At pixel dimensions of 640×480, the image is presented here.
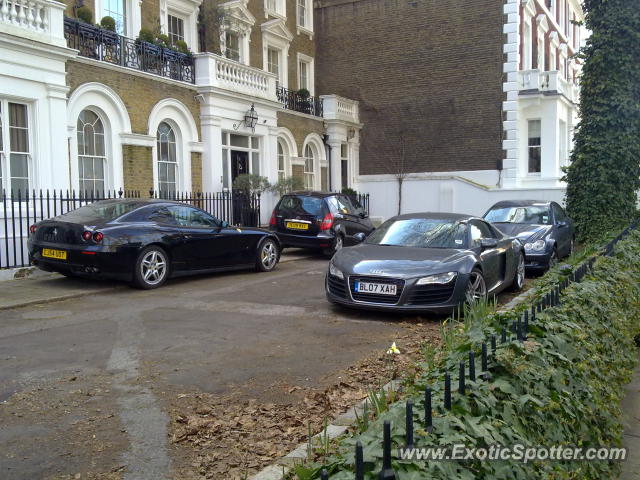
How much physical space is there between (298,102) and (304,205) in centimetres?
1079

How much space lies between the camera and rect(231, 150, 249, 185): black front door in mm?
20578

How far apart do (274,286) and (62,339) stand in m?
4.53

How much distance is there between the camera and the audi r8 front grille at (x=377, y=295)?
772cm

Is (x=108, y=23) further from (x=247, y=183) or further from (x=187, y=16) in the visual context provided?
(x=247, y=183)

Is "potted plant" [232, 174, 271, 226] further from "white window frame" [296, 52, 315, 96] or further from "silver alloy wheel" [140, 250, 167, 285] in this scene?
"white window frame" [296, 52, 315, 96]

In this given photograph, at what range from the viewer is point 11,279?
36.3 ft

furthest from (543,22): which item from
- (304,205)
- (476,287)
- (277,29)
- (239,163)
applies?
(476,287)

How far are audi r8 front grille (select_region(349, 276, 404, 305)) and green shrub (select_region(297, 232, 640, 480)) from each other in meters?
2.88

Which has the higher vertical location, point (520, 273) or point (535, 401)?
point (535, 401)

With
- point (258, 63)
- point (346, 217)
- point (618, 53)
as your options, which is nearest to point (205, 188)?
point (346, 217)

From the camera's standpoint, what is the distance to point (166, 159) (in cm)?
1806

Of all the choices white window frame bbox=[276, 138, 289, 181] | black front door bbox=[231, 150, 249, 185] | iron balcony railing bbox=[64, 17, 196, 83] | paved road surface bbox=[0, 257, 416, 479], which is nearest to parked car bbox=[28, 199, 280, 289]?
paved road surface bbox=[0, 257, 416, 479]

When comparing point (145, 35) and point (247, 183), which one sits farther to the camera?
point (247, 183)

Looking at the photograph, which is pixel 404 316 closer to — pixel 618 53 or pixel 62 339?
pixel 62 339
